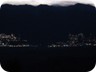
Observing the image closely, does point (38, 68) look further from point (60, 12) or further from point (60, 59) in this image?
point (60, 12)

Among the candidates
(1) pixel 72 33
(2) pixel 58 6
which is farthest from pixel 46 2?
(1) pixel 72 33

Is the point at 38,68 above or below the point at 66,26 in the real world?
below

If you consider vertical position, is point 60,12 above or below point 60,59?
above

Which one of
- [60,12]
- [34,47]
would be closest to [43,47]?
[34,47]

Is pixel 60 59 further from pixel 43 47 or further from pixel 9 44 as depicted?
pixel 9 44

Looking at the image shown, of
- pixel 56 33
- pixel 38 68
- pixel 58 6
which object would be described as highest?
pixel 58 6

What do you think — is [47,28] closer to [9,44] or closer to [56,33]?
[56,33]
